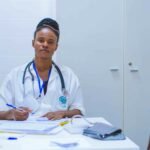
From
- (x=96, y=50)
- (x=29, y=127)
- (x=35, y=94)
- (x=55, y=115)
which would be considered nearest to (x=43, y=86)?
(x=35, y=94)

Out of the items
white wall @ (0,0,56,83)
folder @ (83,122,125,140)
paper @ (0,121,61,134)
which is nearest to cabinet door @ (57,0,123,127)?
white wall @ (0,0,56,83)

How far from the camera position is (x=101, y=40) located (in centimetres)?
281

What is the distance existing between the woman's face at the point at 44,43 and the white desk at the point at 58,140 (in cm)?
86

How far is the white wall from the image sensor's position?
2748mm

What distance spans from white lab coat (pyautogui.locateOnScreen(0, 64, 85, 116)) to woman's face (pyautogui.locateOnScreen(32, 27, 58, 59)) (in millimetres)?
120

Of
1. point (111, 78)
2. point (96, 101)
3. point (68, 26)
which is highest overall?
point (68, 26)

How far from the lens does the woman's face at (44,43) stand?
2232 millimetres

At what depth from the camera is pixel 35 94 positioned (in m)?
2.15

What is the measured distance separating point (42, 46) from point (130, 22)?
100cm

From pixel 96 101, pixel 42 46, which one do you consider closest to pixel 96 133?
pixel 42 46

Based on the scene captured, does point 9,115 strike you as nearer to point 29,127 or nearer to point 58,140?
point 29,127

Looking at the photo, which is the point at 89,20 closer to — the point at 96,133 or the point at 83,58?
the point at 83,58

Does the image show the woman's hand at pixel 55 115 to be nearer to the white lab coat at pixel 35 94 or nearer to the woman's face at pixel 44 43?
the white lab coat at pixel 35 94

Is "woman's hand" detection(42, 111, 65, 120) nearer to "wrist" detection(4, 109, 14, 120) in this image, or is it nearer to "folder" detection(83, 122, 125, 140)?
"wrist" detection(4, 109, 14, 120)
